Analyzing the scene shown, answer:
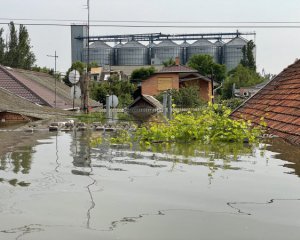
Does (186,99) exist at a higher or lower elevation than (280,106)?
higher

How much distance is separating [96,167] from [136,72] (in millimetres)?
64278

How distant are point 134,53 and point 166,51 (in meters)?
7.51

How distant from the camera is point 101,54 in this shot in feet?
361

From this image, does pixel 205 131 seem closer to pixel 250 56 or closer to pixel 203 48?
pixel 250 56

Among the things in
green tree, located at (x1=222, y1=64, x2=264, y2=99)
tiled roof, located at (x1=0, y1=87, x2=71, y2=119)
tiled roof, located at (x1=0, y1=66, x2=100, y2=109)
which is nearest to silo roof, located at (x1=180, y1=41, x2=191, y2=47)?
green tree, located at (x1=222, y1=64, x2=264, y2=99)

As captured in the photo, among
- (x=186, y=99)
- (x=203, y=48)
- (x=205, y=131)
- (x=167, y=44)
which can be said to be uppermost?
(x=167, y=44)

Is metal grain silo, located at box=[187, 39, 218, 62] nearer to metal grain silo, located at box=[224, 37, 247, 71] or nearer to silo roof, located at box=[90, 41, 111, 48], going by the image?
metal grain silo, located at box=[224, 37, 247, 71]

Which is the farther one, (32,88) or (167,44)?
(167,44)

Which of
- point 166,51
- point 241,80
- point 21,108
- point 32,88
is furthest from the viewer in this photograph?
point 166,51

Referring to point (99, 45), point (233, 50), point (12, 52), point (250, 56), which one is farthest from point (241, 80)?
point (99, 45)

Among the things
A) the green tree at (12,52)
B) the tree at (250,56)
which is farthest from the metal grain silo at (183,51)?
the green tree at (12,52)

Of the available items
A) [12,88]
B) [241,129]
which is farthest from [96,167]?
[12,88]

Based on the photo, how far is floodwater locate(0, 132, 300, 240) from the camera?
3.99 meters

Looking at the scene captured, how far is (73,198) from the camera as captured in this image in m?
5.12
